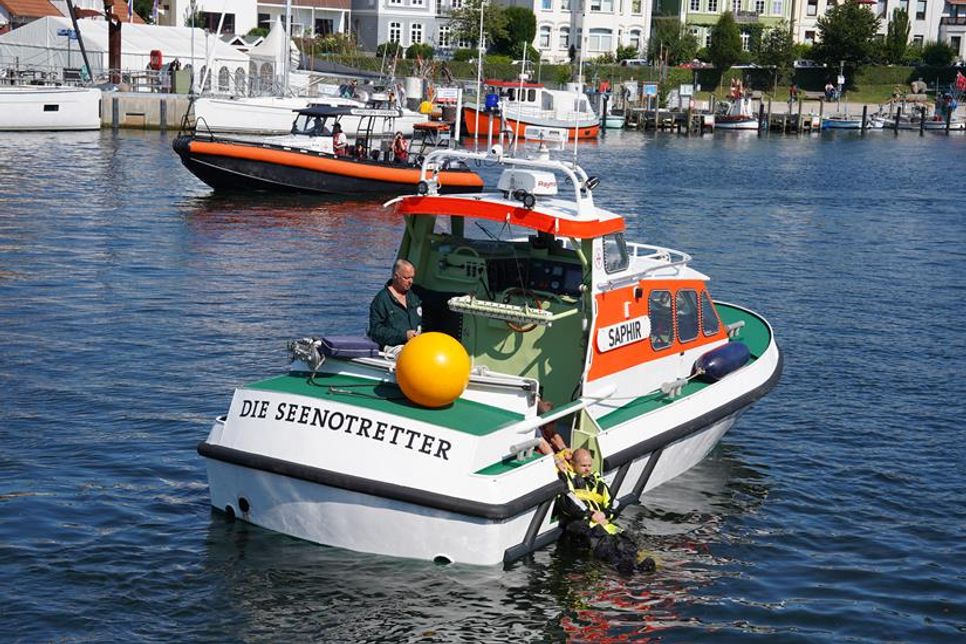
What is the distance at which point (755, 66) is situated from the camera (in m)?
100

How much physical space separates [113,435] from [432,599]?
19.6 ft

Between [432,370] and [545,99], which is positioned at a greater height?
[432,370]

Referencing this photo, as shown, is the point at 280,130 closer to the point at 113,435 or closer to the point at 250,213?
the point at 250,213

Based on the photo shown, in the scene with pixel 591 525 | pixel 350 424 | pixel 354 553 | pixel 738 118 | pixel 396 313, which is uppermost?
pixel 396 313

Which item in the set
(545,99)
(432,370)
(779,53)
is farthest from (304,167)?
(779,53)

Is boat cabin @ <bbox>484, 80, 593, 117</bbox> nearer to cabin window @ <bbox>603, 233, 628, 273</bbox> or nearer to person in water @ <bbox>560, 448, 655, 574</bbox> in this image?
cabin window @ <bbox>603, 233, 628, 273</bbox>

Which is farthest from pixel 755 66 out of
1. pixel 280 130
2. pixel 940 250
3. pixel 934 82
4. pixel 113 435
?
pixel 113 435

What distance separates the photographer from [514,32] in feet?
315

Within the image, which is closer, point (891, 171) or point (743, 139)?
point (891, 171)

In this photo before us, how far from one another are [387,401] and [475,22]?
82.0 meters

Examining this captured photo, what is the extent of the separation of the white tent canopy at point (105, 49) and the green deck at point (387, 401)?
53.9m

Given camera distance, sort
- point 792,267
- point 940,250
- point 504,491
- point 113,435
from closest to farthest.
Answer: point 504,491 → point 113,435 → point 792,267 → point 940,250

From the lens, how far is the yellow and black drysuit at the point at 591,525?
12.7m

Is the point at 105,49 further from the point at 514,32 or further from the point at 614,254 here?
the point at 614,254
